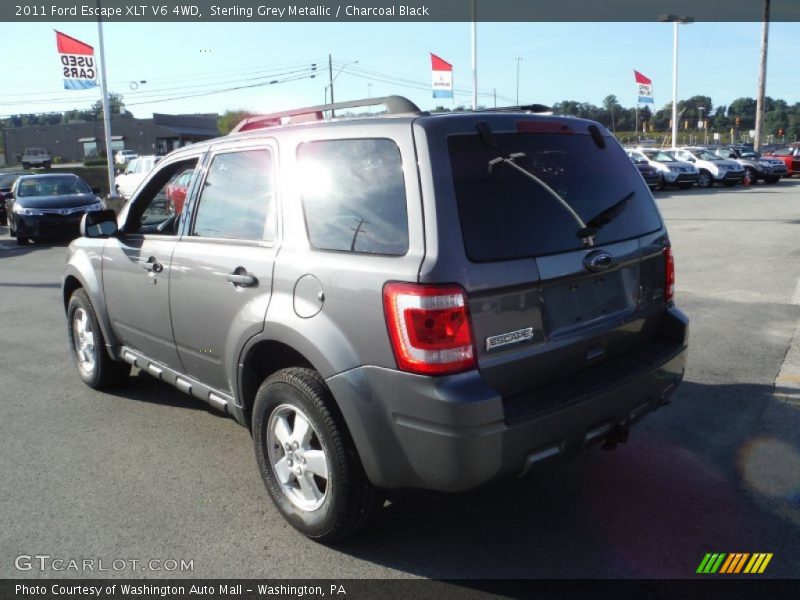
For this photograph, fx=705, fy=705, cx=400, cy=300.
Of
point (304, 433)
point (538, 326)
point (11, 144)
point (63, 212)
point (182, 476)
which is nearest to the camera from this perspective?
point (538, 326)

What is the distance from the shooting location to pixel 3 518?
367 cm

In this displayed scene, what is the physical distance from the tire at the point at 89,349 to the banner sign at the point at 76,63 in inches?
Result: 841

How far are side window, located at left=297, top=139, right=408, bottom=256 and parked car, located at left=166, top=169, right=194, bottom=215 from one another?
142 cm

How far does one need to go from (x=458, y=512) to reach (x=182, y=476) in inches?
64.7

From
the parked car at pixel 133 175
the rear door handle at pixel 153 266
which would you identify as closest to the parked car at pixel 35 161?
the parked car at pixel 133 175

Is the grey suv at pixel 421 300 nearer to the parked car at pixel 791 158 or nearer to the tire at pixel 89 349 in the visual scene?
the tire at pixel 89 349

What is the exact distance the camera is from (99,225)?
4922mm

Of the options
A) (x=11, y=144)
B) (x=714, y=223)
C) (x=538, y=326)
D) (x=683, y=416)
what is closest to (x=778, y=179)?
(x=714, y=223)

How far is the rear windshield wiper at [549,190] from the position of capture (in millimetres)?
3092

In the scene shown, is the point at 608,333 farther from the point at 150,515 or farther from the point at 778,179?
the point at 778,179

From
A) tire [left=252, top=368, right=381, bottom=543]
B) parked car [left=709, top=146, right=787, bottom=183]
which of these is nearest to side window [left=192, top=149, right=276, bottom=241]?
tire [left=252, top=368, right=381, bottom=543]

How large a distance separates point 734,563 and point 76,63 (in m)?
26.2

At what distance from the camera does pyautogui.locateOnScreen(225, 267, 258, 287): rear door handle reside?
11.6ft

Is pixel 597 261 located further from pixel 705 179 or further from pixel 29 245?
pixel 705 179
